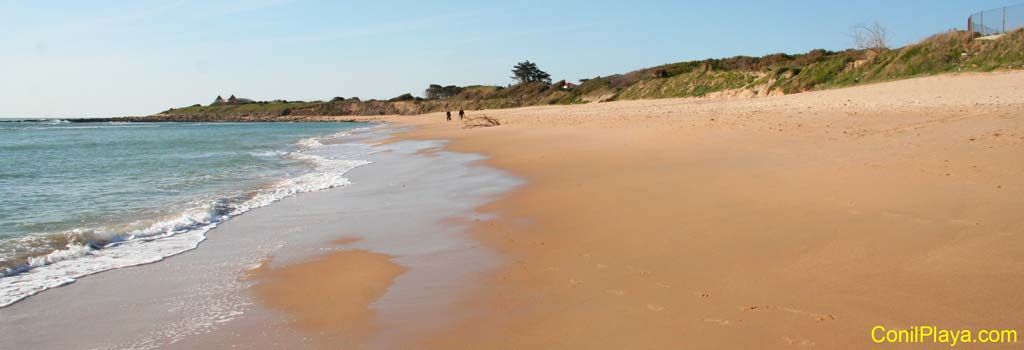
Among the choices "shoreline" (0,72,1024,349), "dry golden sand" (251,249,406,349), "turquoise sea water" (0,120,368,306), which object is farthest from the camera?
"turquoise sea water" (0,120,368,306)

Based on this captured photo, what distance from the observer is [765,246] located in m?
4.91

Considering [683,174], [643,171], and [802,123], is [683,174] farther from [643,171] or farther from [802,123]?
[802,123]

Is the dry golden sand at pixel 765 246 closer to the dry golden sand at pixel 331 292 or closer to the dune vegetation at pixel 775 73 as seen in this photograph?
the dry golden sand at pixel 331 292

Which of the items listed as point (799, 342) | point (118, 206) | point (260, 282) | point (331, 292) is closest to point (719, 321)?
point (799, 342)

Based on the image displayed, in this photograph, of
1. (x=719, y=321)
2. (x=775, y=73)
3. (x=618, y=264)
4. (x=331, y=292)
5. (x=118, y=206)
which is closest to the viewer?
(x=719, y=321)

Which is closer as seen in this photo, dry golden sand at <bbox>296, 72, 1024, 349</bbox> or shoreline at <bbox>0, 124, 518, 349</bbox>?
dry golden sand at <bbox>296, 72, 1024, 349</bbox>

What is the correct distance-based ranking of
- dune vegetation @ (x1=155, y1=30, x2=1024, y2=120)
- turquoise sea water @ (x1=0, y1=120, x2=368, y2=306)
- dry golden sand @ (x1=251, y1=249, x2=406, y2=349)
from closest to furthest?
dry golden sand @ (x1=251, y1=249, x2=406, y2=349)
turquoise sea water @ (x1=0, y1=120, x2=368, y2=306)
dune vegetation @ (x1=155, y1=30, x2=1024, y2=120)

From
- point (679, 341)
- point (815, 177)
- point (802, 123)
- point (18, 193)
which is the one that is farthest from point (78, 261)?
point (802, 123)

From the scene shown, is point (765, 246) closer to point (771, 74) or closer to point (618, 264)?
point (618, 264)

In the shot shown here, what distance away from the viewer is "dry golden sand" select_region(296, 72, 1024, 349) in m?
3.41

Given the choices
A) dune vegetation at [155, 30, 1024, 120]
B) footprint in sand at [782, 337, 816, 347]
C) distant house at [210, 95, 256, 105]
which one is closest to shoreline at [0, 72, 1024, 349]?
footprint in sand at [782, 337, 816, 347]

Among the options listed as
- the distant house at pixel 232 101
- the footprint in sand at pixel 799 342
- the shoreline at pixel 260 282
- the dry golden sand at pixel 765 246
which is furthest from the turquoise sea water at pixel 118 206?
the distant house at pixel 232 101

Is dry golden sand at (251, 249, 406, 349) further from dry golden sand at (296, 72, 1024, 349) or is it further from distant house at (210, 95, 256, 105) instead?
distant house at (210, 95, 256, 105)

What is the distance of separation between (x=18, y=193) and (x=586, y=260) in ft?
36.6
